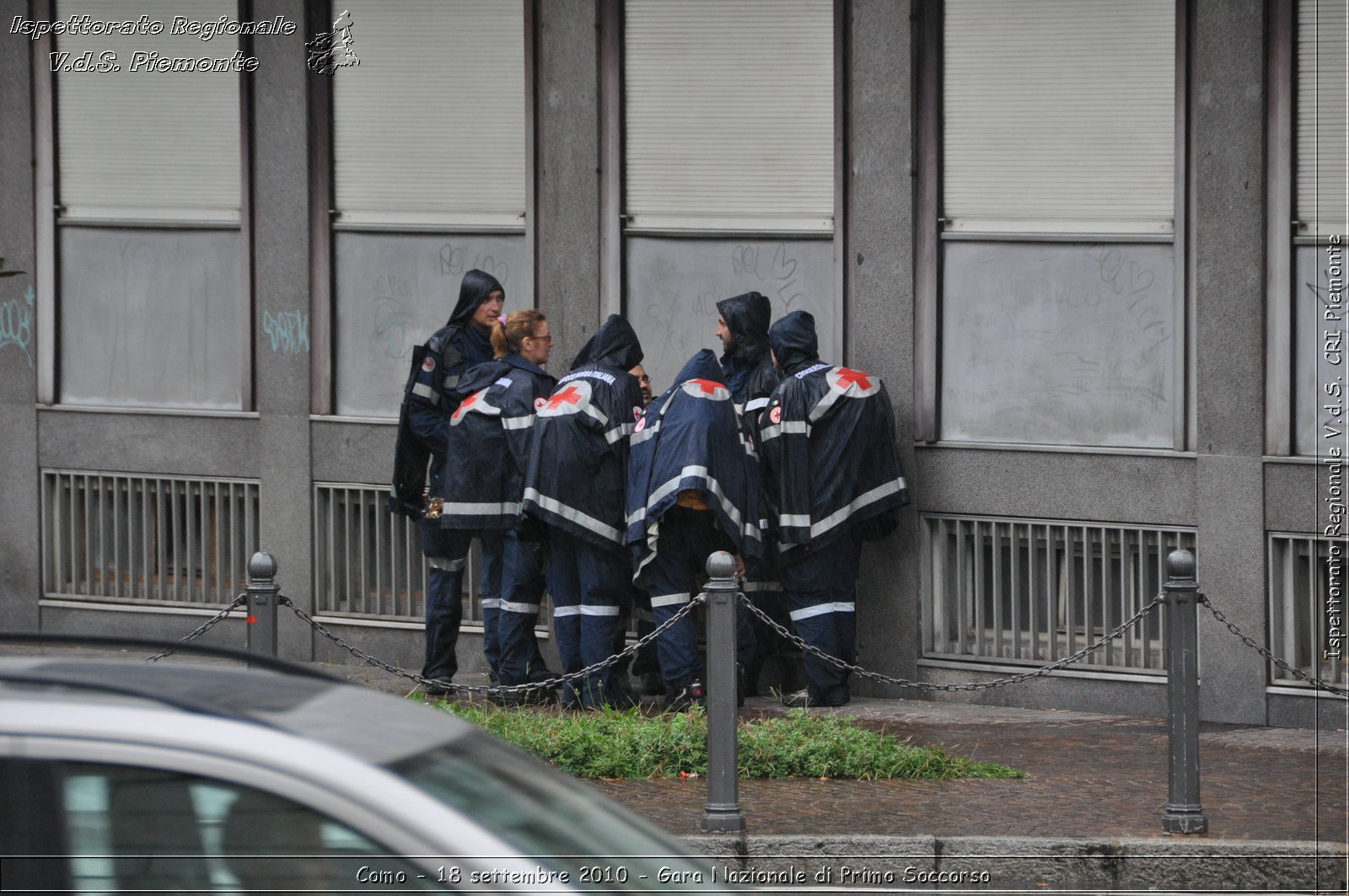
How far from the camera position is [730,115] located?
37.1 feet

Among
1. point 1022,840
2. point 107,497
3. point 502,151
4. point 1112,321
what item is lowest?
point 1022,840

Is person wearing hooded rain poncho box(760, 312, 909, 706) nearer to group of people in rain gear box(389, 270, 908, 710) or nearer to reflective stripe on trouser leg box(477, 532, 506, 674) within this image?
group of people in rain gear box(389, 270, 908, 710)

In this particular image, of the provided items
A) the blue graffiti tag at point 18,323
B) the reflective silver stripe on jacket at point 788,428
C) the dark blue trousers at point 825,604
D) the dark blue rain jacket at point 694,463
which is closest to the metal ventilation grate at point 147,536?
the blue graffiti tag at point 18,323

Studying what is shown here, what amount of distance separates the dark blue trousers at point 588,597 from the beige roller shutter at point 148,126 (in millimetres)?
3884

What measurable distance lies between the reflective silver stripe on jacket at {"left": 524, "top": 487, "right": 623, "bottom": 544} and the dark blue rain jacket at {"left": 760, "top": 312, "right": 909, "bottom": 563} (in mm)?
1062

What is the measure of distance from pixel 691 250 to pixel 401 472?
229 cm

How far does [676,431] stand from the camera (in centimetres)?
1002

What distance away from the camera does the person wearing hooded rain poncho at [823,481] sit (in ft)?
34.0

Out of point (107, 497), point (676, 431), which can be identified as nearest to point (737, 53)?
point (676, 431)

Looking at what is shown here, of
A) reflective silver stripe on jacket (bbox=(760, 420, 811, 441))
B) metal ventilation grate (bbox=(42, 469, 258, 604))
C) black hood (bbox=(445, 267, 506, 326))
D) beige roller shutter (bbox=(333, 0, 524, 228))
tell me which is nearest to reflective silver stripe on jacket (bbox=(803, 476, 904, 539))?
reflective silver stripe on jacket (bbox=(760, 420, 811, 441))

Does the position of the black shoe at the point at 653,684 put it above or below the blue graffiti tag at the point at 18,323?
below

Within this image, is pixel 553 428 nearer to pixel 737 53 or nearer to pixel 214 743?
pixel 737 53

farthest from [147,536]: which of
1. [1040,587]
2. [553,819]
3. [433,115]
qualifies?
[553,819]

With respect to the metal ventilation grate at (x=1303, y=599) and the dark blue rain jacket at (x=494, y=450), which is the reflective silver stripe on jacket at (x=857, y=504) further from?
the metal ventilation grate at (x=1303, y=599)
